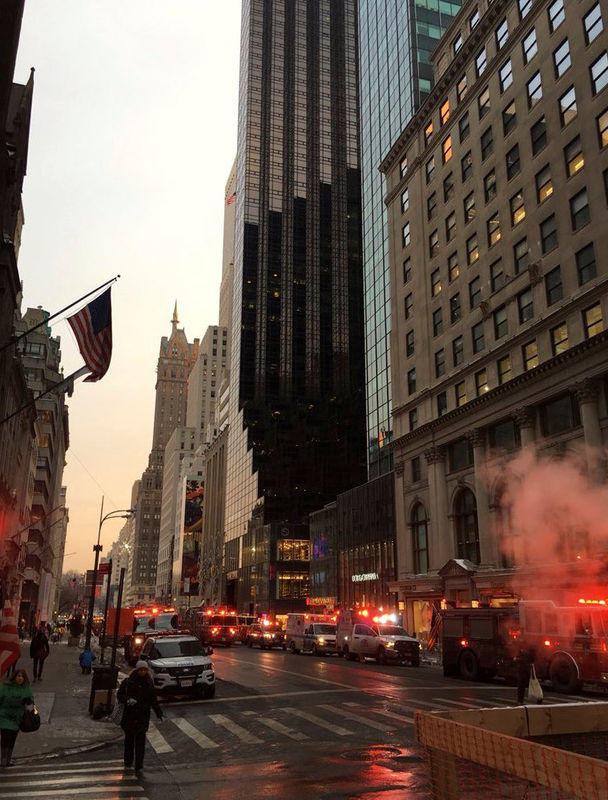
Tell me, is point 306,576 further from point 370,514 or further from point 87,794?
point 87,794

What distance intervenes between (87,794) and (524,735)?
6.87 metres

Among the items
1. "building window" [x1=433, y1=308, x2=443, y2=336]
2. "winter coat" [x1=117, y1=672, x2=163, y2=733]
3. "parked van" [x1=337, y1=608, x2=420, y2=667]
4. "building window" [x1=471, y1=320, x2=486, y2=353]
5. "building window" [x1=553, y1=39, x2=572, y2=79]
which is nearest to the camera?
"winter coat" [x1=117, y1=672, x2=163, y2=733]

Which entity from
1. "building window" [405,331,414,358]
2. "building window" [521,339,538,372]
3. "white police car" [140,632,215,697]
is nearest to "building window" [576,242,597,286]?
"building window" [521,339,538,372]

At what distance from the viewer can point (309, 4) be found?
152000 millimetres

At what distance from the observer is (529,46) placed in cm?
3994

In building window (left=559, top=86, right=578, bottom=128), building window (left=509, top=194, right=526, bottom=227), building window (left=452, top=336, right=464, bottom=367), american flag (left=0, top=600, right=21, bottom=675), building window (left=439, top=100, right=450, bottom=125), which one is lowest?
american flag (left=0, top=600, right=21, bottom=675)

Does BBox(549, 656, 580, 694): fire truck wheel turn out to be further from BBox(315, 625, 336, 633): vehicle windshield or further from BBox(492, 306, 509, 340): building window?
BBox(492, 306, 509, 340): building window

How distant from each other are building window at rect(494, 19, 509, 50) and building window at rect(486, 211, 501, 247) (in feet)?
35.9

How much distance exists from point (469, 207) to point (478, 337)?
29.6 feet

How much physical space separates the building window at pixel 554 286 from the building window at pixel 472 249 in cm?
781

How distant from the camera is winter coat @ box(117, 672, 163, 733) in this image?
10539 millimetres

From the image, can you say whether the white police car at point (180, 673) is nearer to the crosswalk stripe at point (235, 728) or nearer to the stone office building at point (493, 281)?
the crosswalk stripe at point (235, 728)

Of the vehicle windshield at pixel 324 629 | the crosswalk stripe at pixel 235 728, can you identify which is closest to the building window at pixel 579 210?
the vehicle windshield at pixel 324 629

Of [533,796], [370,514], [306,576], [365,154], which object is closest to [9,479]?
[370,514]
